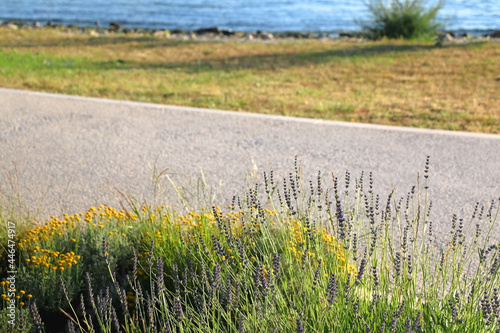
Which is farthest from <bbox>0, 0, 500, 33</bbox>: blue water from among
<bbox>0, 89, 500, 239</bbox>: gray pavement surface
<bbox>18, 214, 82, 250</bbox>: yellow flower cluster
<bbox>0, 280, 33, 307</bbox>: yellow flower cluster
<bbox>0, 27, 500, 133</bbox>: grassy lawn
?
<bbox>0, 280, 33, 307</bbox>: yellow flower cluster

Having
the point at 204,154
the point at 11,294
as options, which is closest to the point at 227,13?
the point at 204,154

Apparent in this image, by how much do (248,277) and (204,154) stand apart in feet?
11.4

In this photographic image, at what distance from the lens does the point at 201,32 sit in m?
25.8

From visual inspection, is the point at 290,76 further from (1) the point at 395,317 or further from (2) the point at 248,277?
(1) the point at 395,317

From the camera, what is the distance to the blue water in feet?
96.8

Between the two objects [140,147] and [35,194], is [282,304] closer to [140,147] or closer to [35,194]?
[35,194]

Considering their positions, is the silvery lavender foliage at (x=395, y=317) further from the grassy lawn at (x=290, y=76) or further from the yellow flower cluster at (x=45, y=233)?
the grassy lawn at (x=290, y=76)

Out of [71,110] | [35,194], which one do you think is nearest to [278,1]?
[71,110]

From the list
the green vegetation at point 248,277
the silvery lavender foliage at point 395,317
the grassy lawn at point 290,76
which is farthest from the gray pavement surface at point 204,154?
the silvery lavender foliage at point 395,317

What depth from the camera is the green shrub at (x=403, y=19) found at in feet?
54.6

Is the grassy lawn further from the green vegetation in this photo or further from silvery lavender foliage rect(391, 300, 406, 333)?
silvery lavender foliage rect(391, 300, 406, 333)

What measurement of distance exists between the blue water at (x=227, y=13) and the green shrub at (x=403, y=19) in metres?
8.54

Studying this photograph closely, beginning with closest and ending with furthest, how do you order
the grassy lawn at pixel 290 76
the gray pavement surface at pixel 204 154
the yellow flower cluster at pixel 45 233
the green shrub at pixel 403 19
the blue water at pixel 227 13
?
the yellow flower cluster at pixel 45 233 → the gray pavement surface at pixel 204 154 → the grassy lawn at pixel 290 76 → the green shrub at pixel 403 19 → the blue water at pixel 227 13

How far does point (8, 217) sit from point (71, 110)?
14.1 ft
